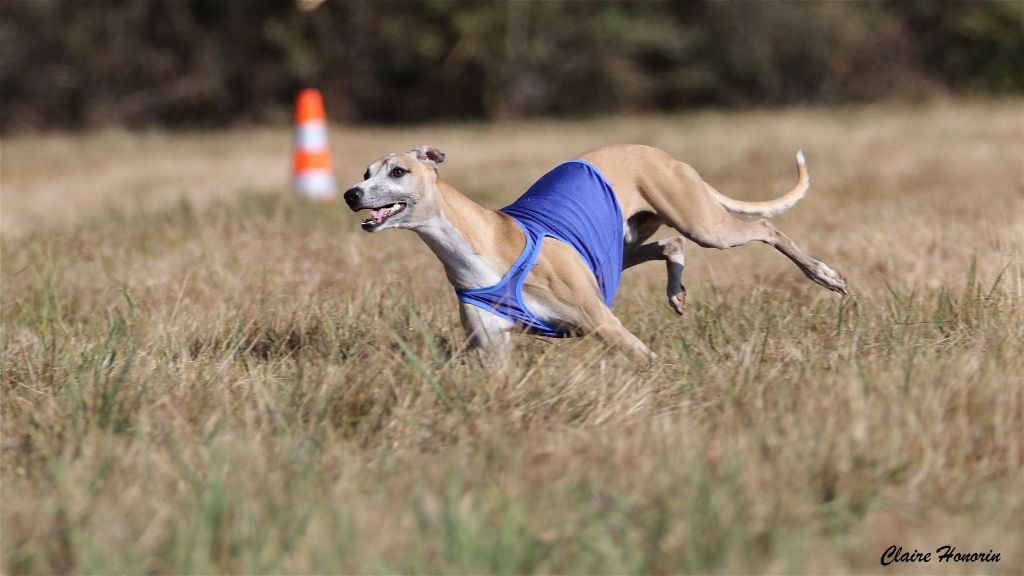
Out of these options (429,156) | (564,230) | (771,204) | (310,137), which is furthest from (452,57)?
(564,230)

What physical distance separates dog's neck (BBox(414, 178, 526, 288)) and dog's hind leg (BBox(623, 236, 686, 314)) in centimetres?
108

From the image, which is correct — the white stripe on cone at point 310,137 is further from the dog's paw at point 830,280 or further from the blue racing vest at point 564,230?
the dog's paw at point 830,280

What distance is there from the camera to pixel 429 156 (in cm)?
475

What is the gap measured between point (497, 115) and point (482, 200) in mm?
13970

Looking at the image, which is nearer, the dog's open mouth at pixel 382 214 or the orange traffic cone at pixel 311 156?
the dog's open mouth at pixel 382 214

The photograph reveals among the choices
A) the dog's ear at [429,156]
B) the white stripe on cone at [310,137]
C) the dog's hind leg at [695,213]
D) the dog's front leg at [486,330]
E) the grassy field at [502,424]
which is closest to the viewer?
the grassy field at [502,424]

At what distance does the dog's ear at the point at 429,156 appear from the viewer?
4672 millimetres

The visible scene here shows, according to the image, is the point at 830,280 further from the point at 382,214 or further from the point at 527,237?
the point at 382,214

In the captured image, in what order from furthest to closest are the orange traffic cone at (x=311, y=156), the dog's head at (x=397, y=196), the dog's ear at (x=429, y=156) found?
the orange traffic cone at (x=311, y=156), the dog's ear at (x=429, y=156), the dog's head at (x=397, y=196)

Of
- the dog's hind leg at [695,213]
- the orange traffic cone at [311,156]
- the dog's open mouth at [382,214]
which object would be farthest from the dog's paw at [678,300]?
the orange traffic cone at [311,156]

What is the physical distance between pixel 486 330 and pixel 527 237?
0.41 metres

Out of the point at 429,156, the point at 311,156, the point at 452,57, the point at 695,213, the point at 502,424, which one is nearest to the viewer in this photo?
the point at 502,424

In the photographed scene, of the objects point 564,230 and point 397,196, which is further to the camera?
point 564,230

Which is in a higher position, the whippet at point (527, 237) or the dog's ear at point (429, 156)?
the dog's ear at point (429, 156)
